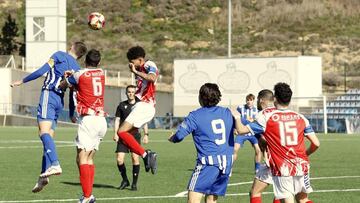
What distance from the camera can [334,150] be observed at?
3142 centimetres

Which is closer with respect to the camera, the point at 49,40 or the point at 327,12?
the point at 49,40

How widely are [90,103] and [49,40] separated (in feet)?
175

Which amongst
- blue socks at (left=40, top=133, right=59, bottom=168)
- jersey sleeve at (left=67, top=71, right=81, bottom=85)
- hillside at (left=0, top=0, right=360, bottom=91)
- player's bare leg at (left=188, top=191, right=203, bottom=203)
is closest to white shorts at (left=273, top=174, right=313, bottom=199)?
player's bare leg at (left=188, top=191, right=203, bottom=203)

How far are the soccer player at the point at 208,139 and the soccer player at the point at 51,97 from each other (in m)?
4.02

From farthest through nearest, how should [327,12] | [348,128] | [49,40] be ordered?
1. [327,12]
2. [49,40]
3. [348,128]

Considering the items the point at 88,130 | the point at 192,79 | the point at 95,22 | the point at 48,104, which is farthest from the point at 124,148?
the point at 192,79

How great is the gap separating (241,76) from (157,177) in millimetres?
38110

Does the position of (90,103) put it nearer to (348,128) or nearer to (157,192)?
(157,192)

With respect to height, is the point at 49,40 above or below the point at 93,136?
above

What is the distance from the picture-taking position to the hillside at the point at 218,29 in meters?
89.4

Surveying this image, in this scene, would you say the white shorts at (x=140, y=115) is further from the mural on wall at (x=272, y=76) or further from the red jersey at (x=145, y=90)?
the mural on wall at (x=272, y=76)

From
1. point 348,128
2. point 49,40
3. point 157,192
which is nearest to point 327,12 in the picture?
point 49,40

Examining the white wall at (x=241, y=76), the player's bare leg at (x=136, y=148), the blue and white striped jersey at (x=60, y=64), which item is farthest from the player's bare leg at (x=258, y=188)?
the white wall at (x=241, y=76)

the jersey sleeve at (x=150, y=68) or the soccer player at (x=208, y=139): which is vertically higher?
the jersey sleeve at (x=150, y=68)
